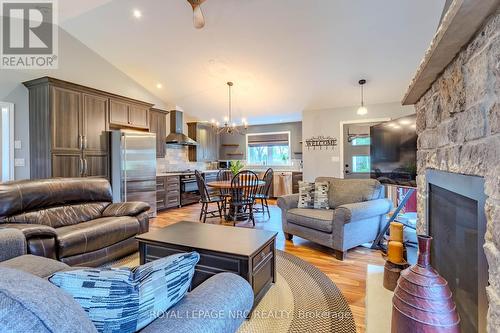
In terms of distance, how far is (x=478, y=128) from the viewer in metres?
0.89

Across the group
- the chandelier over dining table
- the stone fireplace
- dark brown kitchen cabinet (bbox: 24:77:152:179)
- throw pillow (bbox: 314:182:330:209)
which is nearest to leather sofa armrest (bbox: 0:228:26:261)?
dark brown kitchen cabinet (bbox: 24:77:152:179)

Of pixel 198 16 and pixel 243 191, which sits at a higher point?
pixel 198 16

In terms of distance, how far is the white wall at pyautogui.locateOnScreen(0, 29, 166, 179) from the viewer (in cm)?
389

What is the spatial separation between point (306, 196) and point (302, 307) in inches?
68.4

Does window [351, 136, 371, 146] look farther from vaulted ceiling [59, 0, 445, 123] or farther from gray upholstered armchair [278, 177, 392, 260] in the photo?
gray upholstered armchair [278, 177, 392, 260]

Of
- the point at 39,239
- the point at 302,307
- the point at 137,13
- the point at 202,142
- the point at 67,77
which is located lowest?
the point at 302,307

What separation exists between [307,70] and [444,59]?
3773 millimetres

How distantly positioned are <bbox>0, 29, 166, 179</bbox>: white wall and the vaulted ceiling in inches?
6.7

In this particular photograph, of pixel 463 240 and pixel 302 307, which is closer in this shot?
pixel 463 240

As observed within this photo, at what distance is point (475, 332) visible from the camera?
3.22ft

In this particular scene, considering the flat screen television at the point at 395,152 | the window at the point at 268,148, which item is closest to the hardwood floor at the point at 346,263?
the flat screen television at the point at 395,152

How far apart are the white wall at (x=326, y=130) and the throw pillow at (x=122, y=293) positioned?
5671mm

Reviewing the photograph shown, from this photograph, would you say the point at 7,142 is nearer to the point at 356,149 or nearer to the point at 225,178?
the point at 225,178

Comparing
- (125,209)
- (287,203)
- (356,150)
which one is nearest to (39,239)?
(125,209)
